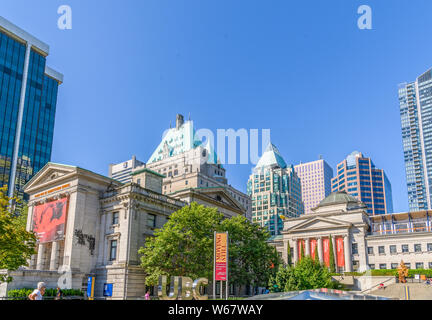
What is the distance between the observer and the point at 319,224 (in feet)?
305

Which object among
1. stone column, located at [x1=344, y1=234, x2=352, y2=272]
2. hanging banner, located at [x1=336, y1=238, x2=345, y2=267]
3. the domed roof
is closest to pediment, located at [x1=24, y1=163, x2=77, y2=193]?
hanging banner, located at [x1=336, y1=238, x2=345, y2=267]

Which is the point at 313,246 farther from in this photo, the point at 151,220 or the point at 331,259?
the point at 151,220

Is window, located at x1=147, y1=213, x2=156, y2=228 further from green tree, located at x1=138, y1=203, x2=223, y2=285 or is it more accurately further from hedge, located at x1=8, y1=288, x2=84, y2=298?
hedge, located at x1=8, y1=288, x2=84, y2=298

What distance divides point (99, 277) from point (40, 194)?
680 inches

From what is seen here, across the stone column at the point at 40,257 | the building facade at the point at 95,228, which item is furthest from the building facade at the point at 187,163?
the stone column at the point at 40,257

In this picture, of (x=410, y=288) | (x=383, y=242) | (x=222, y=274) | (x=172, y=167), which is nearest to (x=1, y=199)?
(x=222, y=274)

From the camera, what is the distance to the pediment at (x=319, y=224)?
295 ft

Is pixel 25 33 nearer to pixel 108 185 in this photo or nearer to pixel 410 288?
pixel 108 185

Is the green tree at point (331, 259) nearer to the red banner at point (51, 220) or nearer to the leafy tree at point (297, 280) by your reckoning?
the leafy tree at point (297, 280)

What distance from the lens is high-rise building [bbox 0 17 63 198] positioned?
10656 centimetres

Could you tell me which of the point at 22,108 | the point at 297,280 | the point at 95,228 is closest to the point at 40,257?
the point at 95,228

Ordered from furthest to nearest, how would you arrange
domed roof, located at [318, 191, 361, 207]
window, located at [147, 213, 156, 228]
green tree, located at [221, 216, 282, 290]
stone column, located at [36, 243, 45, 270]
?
domed roof, located at [318, 191, 361, 207], stone column, located at [36, 243, 45, 270], window, located at [147, 213, 156, 228], green tree, located at [221, 216, 282, 290]
